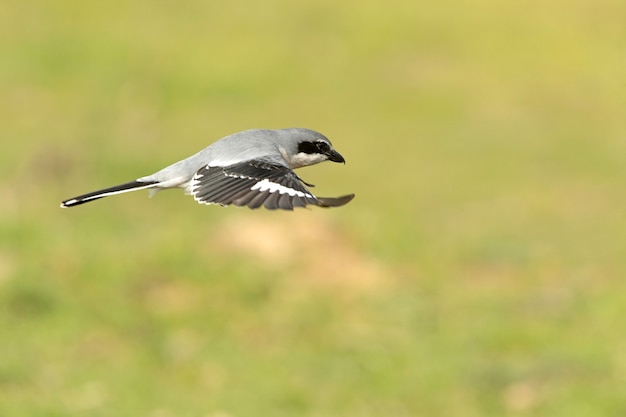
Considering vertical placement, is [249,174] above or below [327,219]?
below

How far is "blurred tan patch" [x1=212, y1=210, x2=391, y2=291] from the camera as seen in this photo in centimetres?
1030

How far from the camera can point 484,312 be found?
10.2m

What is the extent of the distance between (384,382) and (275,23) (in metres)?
11.2

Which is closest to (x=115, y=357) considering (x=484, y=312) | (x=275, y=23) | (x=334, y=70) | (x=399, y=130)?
(x=484, y=312)

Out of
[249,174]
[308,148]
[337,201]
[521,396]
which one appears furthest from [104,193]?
[521,396]

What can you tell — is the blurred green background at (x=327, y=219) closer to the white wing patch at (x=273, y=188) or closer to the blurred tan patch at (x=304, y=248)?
the blurred tan patch at (x=304, y=248)

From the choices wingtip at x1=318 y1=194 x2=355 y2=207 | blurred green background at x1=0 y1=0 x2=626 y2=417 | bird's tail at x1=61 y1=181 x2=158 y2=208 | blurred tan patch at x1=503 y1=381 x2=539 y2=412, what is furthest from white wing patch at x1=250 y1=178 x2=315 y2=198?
blurred tan patch at x1=503 y1=381 x2=539 y2=412

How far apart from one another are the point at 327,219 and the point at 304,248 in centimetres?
64

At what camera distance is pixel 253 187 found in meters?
4.88

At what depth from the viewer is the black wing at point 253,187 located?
4.60m

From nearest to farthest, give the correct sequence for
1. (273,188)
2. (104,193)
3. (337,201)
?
(337,201) < (273,188) < (104,193)

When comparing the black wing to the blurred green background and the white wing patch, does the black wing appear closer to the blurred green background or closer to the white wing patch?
the white wing patch

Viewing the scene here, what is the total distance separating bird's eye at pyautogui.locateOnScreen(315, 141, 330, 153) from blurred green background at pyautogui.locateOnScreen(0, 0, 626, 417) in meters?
3.05

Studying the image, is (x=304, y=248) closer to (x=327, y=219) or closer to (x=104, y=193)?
(x=327, y=219)
